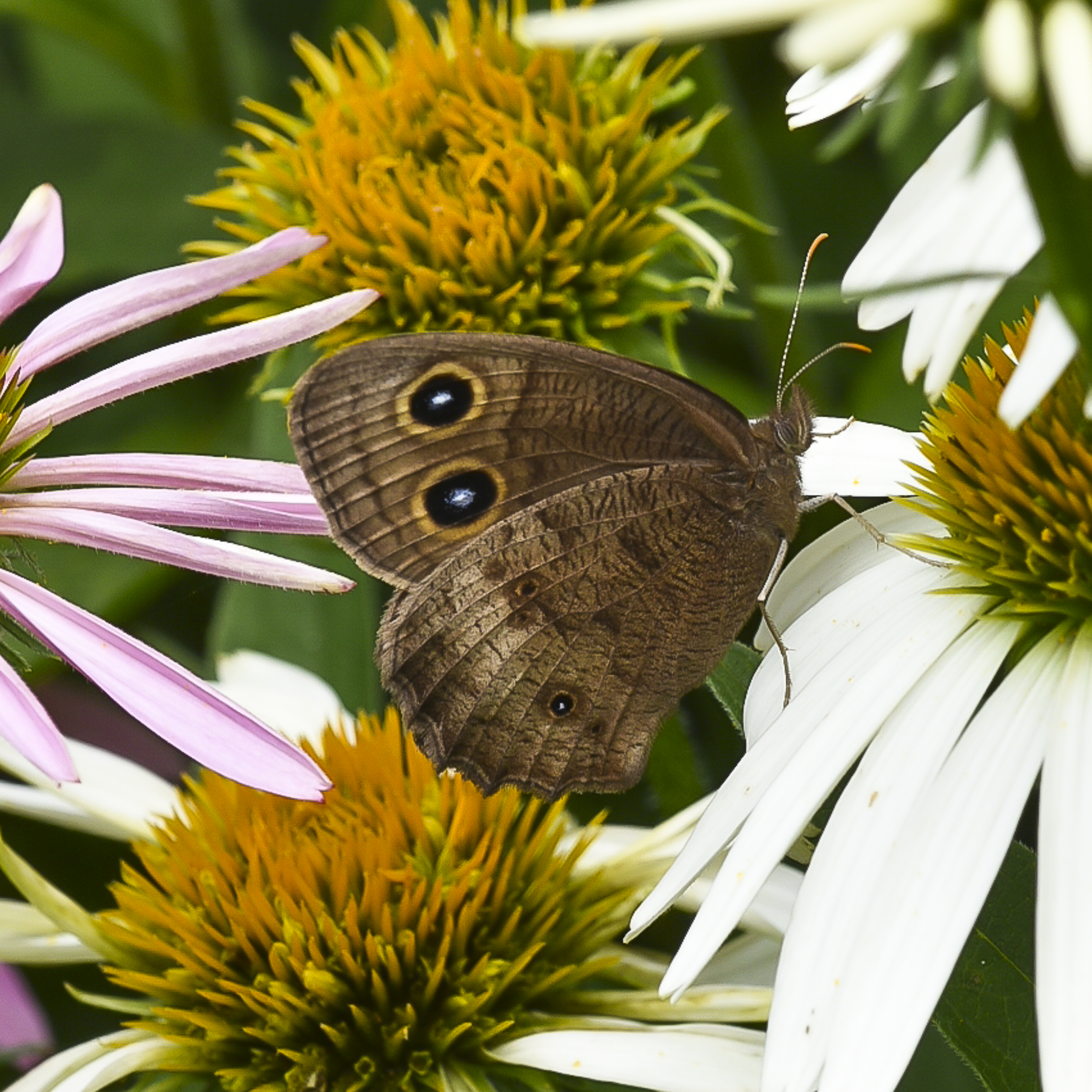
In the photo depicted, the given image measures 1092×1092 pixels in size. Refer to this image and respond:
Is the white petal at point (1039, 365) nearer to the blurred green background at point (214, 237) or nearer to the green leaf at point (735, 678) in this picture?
the green leaf at point (735, 678)

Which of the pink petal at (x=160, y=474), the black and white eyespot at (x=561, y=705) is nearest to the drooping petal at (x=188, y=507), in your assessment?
the pink petal at (x=160, y=474)

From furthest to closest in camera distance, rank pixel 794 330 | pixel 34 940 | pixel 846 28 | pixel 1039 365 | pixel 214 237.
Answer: pixel 214 237, pixel 794 330, pixel 34 940, pixel 1039 365, pixel 846 28

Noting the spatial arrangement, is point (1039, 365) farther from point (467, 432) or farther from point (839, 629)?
point (467, 432)

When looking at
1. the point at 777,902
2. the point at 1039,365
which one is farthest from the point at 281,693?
the point at 1039,365

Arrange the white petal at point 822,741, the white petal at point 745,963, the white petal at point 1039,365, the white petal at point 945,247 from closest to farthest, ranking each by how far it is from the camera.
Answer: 1. the white petal at point 1039,365
2. the white petal at point 822,741
3. the white petal at point 945,247
4. the white petal at point 745,963

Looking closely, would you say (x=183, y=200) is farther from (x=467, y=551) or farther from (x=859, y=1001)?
(x=859, y=1001)

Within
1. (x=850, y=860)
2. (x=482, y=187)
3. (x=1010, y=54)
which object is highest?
(x=482, y=187)

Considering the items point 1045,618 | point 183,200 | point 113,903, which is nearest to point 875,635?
point 1045,618
